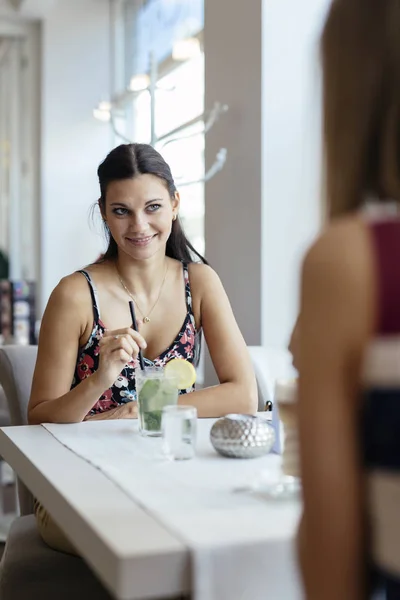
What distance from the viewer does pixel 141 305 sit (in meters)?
2.15

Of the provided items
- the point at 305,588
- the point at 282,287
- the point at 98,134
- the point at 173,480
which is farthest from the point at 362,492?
the point at 98,134

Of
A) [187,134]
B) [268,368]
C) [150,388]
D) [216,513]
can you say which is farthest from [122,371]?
[187,134]

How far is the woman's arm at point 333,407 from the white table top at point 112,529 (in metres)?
0.19

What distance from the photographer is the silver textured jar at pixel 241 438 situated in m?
1.35

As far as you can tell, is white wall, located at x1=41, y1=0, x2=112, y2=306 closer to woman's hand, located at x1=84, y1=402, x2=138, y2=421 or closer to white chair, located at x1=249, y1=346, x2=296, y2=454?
white chair, located at x1=249, y1=346, x2=296, y2=454

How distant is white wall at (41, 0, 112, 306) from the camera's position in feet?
18.8

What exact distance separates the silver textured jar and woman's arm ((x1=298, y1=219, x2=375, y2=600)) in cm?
62

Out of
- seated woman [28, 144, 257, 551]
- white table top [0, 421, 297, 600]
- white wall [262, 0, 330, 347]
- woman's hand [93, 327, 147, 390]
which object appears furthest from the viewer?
white wall [262, 0, 330, 347]

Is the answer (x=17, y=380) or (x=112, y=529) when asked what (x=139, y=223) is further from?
(x=112, y=529)

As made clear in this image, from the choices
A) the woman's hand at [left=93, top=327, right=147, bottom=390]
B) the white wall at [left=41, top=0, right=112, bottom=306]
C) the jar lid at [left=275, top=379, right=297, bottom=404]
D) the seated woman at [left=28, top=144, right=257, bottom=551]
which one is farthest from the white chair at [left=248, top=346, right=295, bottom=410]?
the white wall at [left=41, top=0, right=112, bottom=306]

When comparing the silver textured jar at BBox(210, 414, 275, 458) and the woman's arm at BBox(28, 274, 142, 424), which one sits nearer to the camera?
the silver textured jar at BBox(210, 414, 275, 458)

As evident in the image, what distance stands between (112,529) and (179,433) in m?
0.42

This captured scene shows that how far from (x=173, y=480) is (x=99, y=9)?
5111 millimetres

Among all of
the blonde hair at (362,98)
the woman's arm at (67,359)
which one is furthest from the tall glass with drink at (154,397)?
the blonde hair at (362,98)
